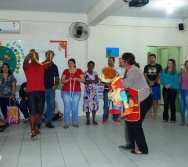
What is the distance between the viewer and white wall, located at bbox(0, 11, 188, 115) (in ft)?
21.8

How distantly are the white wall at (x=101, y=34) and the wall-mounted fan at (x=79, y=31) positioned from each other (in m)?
0.12

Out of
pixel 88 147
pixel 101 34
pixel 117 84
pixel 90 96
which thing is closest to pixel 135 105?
pixel 117 84

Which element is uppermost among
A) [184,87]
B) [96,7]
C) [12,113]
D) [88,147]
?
[96,7]

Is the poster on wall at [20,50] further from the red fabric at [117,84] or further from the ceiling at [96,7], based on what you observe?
the red fabric at [117,84]

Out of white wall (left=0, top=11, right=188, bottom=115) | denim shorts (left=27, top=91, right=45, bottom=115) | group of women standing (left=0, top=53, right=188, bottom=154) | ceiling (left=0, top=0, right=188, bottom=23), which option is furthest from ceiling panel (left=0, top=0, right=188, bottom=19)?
denim shorts (left=27, top=91, right=45, bottom=115)

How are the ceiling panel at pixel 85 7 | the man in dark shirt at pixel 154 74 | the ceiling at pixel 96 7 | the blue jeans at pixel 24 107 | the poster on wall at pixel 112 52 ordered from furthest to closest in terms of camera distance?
the poster on wall at pixel 112 52, the man in dark shirt at pixel 154 74, the blue jeans at pixel 24 107, the ceiling panel at pixel 85 7, the ceiling at pixel 96 7

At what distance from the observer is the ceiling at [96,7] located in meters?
5.61

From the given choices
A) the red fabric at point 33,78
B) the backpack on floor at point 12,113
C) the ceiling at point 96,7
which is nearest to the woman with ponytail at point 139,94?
the red fabric at point 33,78

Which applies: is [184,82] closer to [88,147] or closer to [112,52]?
[112,52]

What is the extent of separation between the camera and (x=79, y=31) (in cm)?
683

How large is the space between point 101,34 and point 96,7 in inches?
51.1

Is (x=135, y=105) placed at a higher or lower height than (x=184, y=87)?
lower

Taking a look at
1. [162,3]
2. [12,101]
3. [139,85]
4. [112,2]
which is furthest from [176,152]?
[12,101]

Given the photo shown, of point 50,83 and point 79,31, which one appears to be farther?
point 79,31
